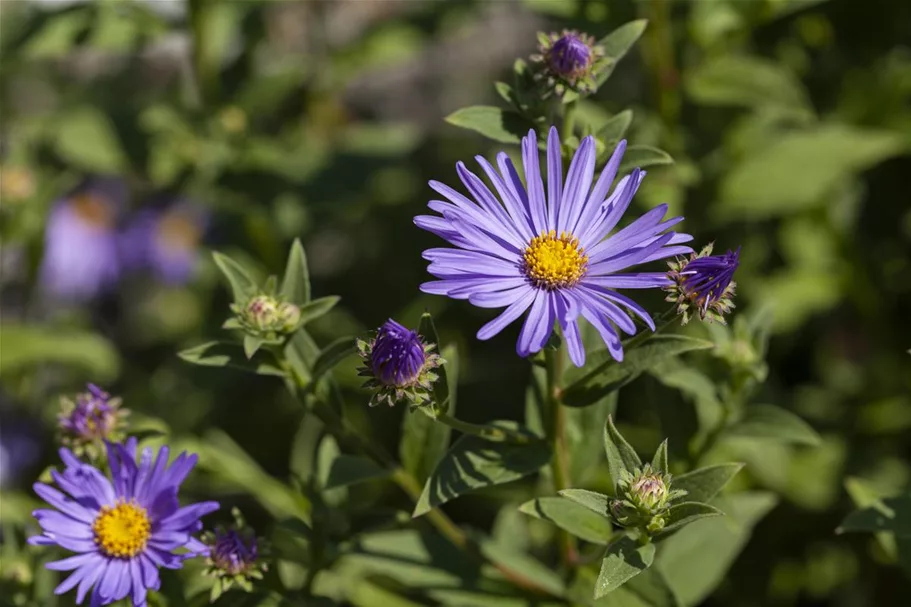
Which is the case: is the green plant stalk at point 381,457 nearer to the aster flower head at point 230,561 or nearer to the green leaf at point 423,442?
the green leaf at point 423,442

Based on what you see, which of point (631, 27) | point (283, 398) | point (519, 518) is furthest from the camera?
point (283, 398)

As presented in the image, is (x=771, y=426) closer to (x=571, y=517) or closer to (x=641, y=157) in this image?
(x=571, y=517)

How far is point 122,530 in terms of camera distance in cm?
195

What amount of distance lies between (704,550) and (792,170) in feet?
4.04

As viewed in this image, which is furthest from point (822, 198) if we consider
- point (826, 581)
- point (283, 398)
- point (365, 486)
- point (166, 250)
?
point (166, 250)

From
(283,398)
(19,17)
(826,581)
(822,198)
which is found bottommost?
(826,581)

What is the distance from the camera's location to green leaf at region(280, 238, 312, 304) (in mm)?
1987

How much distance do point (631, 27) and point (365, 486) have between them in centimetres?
179

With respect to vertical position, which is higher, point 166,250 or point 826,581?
point 166,250

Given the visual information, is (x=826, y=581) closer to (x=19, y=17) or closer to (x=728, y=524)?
(x=728, y=524)

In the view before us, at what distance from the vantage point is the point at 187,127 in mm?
3240

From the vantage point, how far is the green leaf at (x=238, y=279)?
196cm

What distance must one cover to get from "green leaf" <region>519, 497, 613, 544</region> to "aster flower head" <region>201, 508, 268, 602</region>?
522mm

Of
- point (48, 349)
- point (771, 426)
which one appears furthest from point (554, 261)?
point (48, 349)
